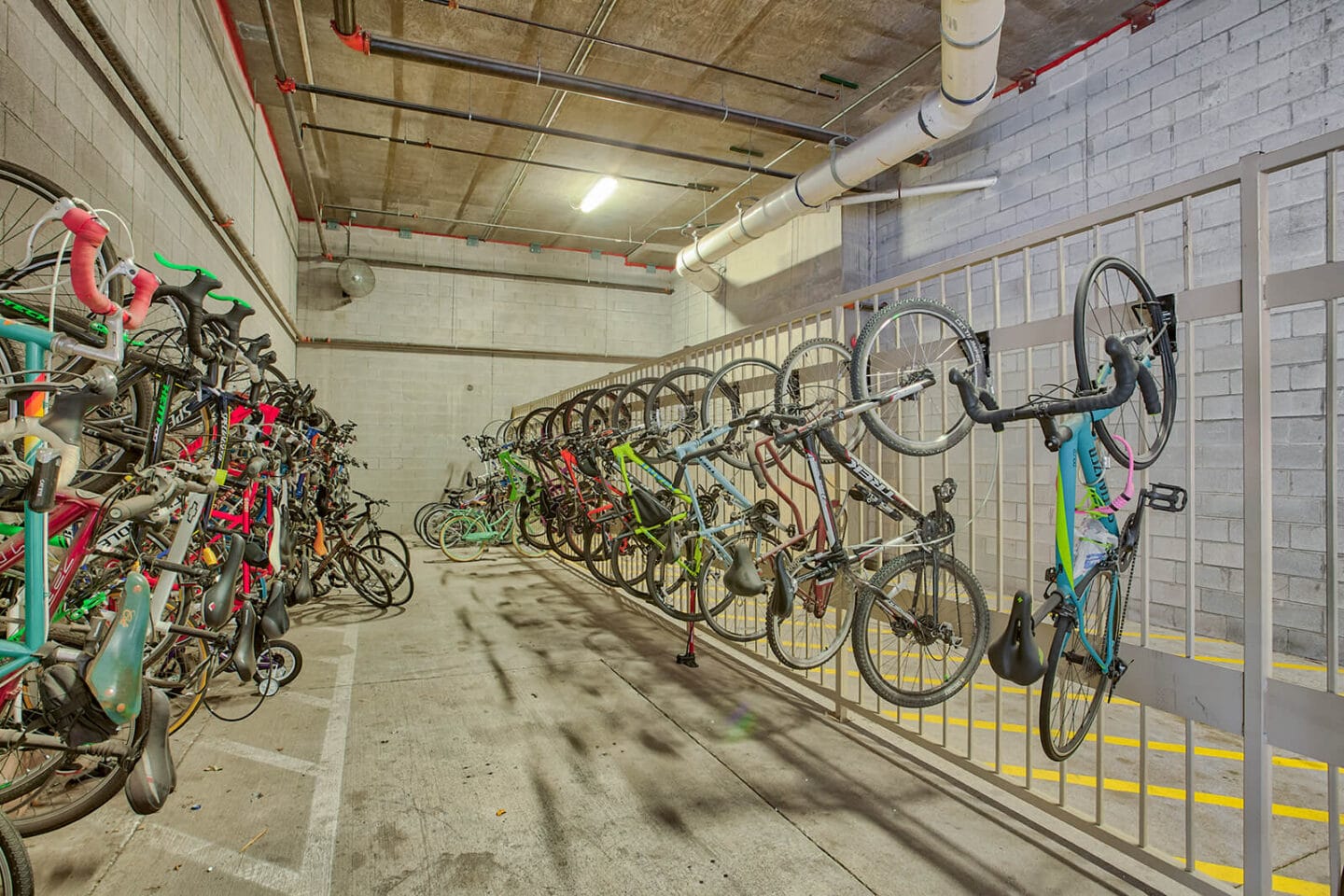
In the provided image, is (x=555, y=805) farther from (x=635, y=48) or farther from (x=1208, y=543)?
(x=635, y=48)

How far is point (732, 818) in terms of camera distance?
7.17 feet

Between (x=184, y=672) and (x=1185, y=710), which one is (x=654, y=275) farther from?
(x=1185, y=710)

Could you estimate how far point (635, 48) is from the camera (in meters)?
5.25

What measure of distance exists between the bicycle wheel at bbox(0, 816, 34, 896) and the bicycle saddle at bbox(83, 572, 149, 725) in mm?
256

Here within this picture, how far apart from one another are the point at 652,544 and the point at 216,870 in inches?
87.7

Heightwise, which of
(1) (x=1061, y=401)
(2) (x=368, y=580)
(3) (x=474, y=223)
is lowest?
(2) (x=368, y=580)

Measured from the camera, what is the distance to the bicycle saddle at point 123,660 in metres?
1.47

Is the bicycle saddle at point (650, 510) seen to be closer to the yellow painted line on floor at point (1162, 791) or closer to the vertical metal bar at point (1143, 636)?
the yellow painted line on floor at point (1162, 791)

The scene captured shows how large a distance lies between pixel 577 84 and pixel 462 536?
4.89 meters

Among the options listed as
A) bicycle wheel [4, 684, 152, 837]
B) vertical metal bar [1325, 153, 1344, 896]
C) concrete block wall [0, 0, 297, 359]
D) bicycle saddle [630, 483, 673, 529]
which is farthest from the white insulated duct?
bicycle wheel [4, 684, 152, 837]

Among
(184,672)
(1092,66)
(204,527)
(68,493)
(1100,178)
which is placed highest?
(1092,66)

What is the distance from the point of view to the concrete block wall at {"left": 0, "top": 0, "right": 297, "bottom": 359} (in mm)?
2191

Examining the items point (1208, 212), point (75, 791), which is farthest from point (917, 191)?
point (75, 791)

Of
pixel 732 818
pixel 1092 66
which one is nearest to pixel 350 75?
pixel 1092 66
